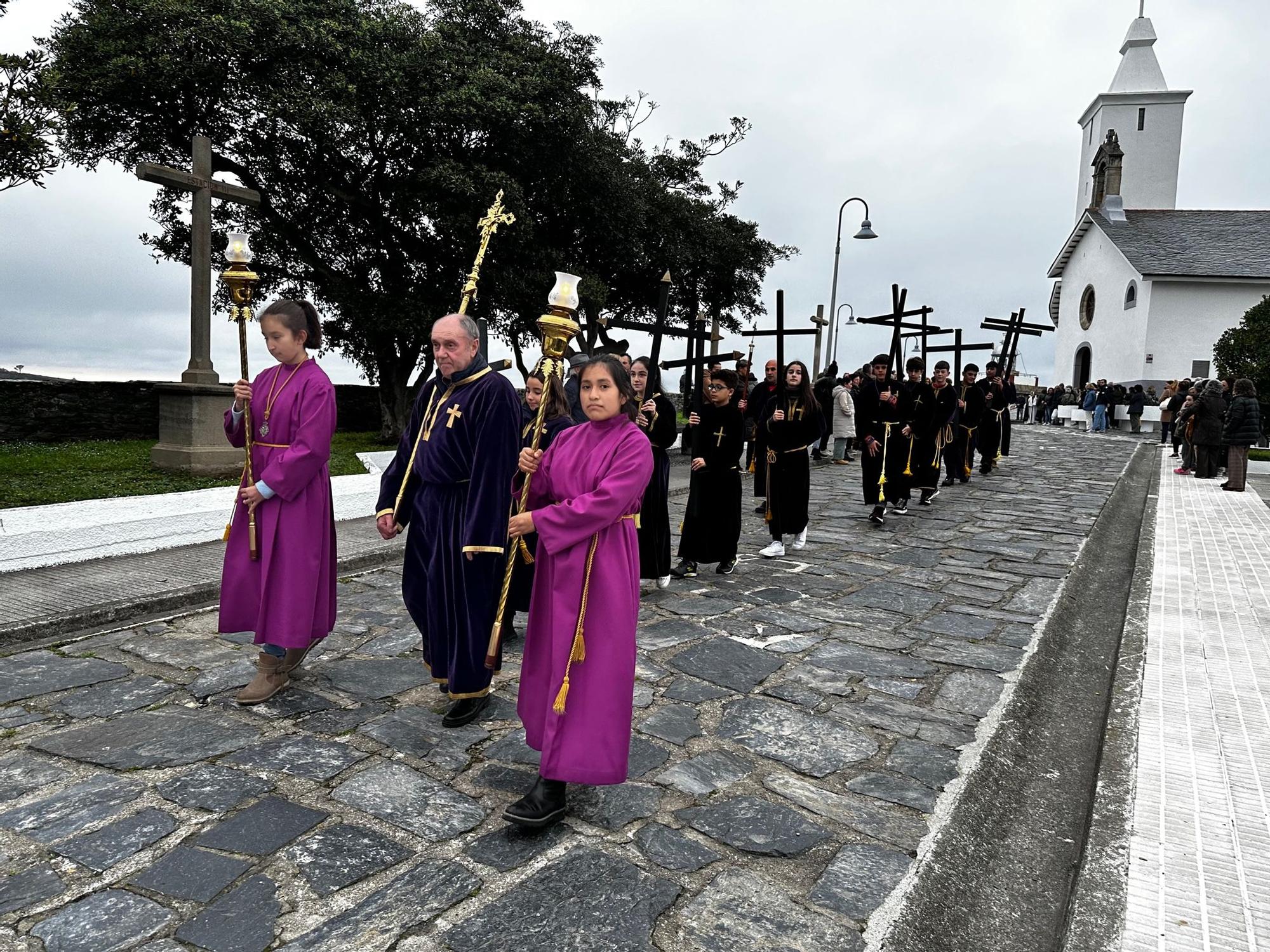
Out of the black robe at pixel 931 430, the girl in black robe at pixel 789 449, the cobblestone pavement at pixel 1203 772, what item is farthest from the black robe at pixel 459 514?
the black robe at pixel 931 430

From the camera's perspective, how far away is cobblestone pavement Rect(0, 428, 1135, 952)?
2650 millimetres

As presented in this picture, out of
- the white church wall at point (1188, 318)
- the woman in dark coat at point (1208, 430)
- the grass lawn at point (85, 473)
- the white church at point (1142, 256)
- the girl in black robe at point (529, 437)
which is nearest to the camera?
Answer: the girl in black robe at point (529, 437)

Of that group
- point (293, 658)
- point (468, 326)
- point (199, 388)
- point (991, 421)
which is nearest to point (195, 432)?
point (199, 388)

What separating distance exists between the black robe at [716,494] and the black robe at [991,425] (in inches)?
391

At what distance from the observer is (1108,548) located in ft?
30.5

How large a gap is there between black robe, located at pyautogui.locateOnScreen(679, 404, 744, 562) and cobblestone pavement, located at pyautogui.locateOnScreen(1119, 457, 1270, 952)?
3.29 m

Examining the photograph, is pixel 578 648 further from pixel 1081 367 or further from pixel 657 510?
pixel 1081 367

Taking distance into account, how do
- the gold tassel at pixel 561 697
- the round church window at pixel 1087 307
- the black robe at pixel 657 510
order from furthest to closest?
the round church window at pixel 1087 307, the black robe at pixel 657 510, the gold tassel at pixel 561 697

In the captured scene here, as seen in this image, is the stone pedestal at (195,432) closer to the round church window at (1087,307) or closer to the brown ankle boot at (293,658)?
the brown ankle boot at (293,658)

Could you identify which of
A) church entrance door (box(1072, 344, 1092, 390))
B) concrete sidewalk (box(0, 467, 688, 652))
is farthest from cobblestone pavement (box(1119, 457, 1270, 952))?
church entrance door (box(1072, 344, 1092, 390))

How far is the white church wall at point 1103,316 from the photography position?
37.2 meters

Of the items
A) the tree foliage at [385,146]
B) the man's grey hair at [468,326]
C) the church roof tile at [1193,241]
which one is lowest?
the man's grey hair at [468,326]

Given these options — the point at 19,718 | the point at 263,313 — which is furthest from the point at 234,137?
the point at 19,718

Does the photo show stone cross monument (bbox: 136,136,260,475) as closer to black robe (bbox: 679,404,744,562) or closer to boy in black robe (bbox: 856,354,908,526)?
black robe (bbox: 679,404,744,562)
